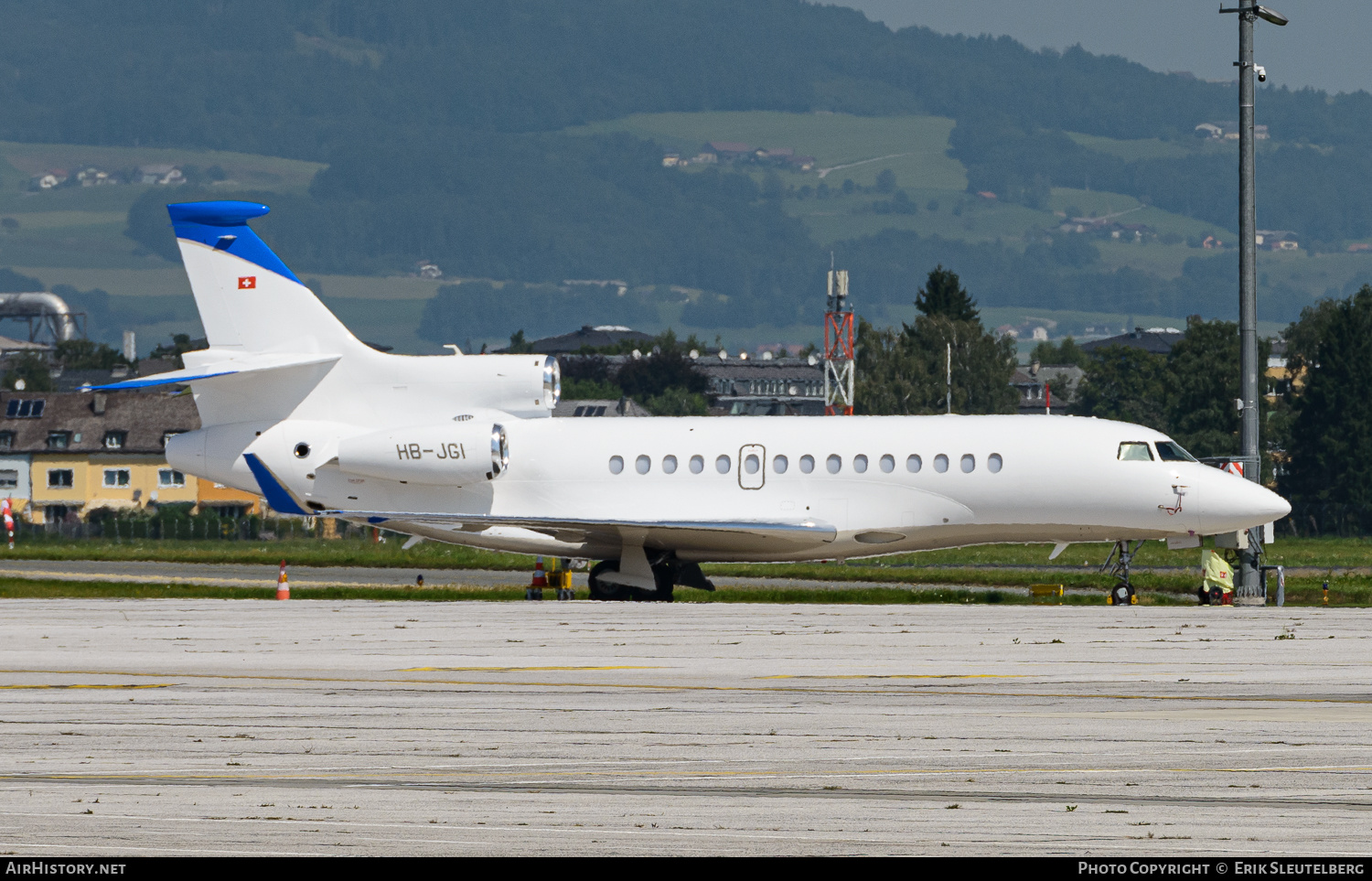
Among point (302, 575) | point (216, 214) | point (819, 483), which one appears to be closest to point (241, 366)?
point (216, 214)

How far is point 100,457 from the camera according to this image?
3935 inches

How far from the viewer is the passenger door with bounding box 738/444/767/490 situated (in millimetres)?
31719

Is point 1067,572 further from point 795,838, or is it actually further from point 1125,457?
point 795,838

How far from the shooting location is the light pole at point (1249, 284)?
1262 inches

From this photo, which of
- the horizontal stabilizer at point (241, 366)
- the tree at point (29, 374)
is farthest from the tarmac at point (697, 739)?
the tree at point (29, 374)

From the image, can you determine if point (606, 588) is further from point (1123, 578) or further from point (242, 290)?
point (1123, 578)

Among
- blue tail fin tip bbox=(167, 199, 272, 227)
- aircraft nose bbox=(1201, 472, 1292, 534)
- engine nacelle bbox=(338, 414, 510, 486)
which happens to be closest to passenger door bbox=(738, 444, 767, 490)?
engine nacelle bbox=(338, 414, 510, 486)

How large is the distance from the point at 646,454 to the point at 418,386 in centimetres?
458

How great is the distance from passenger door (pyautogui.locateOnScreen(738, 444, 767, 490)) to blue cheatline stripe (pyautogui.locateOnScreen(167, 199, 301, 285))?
9.02m

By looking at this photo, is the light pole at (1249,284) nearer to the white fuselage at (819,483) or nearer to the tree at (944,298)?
the white fuselage at (819,483)

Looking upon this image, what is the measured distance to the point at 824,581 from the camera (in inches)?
1654

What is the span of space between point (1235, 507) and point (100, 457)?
3203 inches
